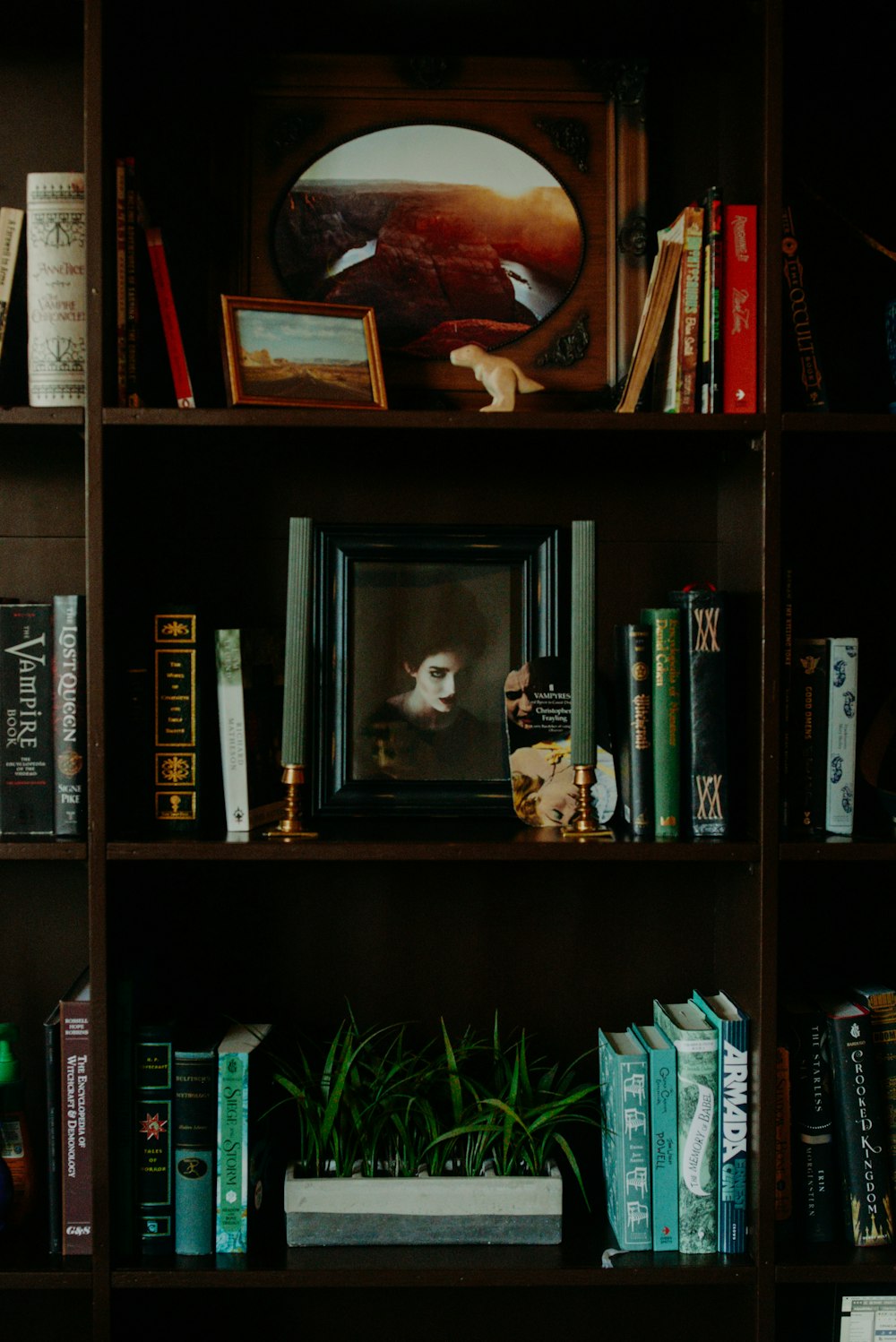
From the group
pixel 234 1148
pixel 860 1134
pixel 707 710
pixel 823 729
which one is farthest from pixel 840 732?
pixel 234 1148

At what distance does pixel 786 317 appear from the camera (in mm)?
1271

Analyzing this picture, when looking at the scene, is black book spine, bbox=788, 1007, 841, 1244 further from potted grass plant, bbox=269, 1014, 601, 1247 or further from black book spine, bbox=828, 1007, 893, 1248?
potted grass plant, bbox=269, 1014, 601, 1247

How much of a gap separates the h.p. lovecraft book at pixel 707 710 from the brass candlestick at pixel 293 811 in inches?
18.2

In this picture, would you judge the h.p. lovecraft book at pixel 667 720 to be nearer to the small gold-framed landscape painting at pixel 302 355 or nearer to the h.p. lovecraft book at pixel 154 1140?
the small gold-framed landscape painting at pixel 302 355

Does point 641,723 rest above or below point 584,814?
above

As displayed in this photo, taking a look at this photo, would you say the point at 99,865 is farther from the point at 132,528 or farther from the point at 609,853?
the point at 609,853

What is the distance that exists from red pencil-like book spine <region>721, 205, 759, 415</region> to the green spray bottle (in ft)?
3.81

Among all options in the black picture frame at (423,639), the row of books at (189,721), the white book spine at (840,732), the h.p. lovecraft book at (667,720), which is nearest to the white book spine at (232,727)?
the row of books at (189,721)

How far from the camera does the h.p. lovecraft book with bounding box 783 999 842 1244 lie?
125cm

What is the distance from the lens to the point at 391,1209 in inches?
49.0

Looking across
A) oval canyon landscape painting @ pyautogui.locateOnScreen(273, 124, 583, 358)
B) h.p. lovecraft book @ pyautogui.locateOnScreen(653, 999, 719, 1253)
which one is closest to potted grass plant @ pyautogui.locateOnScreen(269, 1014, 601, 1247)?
h.p. lovecraft book @ pyautogui.locateOnScreen(653, 999, 719, 1253)

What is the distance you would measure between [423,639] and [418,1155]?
0.66 meters

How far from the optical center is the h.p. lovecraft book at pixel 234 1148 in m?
1.24

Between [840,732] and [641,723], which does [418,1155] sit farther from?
[840,732]
